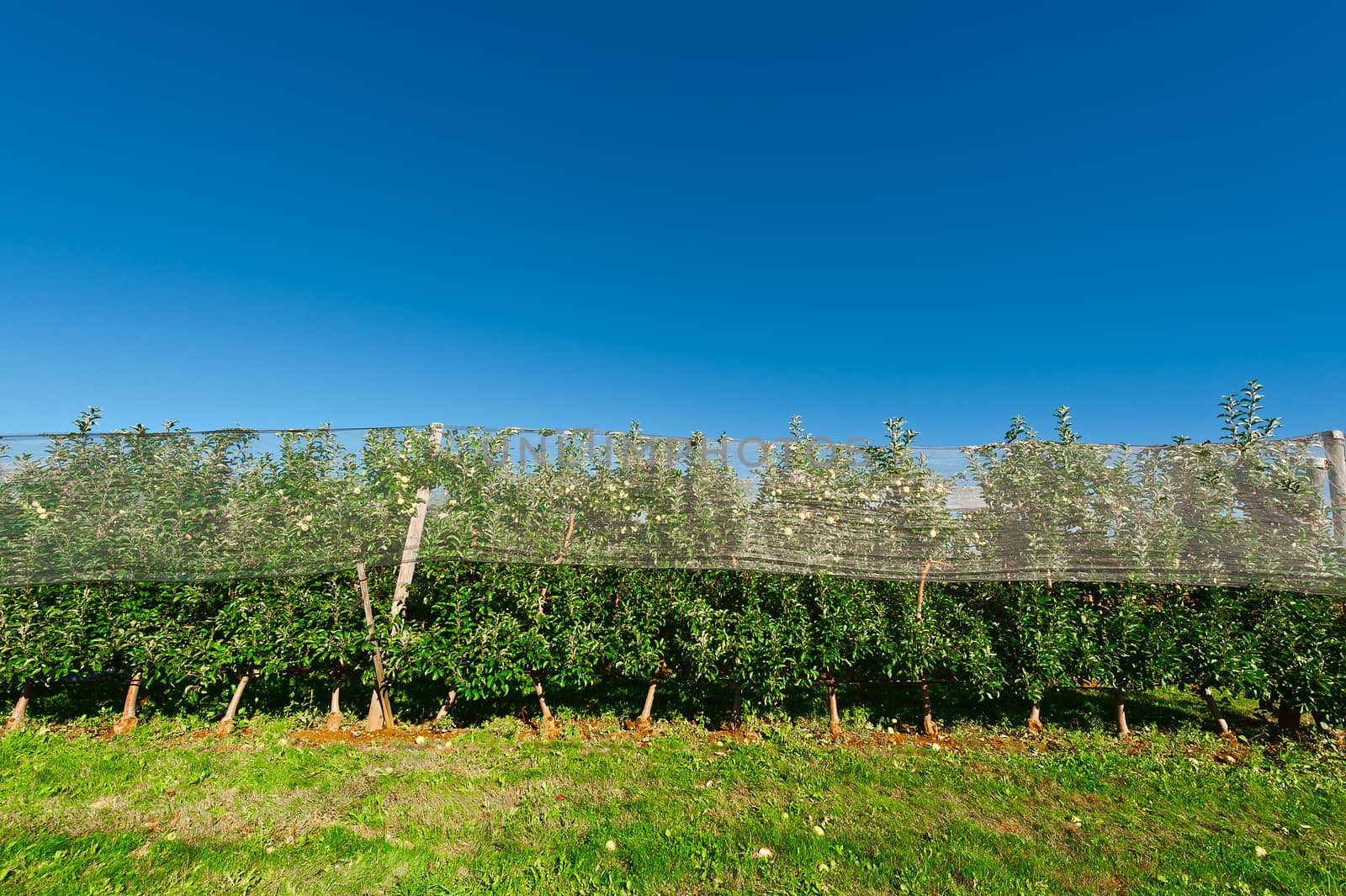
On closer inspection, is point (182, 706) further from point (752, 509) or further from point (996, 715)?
point (996, 715)

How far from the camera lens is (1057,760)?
159 inches

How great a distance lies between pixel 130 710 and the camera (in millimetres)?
4320

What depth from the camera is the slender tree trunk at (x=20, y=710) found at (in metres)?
4.21

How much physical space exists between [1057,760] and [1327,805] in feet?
4.30

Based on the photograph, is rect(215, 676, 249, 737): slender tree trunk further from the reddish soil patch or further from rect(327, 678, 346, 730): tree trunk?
rect(327, 678, 346, 730): tree trunk

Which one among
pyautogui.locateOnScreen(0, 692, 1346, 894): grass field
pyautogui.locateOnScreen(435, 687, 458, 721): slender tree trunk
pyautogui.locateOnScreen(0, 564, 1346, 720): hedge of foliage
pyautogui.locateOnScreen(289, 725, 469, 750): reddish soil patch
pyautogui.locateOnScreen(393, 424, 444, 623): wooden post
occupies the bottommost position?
pyautogui.locateOnScreen(289, 725, 469, 750): reddish soil patch

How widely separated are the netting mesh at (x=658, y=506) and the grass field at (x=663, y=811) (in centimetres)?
124

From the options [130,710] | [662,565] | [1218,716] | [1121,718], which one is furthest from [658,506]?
[1218,716]

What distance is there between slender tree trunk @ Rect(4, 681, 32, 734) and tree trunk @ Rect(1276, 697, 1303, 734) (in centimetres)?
925

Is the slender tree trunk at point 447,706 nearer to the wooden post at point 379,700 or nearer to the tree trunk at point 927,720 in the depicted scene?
the wooden post at point 379,700

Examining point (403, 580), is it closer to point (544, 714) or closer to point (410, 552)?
point (410, 552)

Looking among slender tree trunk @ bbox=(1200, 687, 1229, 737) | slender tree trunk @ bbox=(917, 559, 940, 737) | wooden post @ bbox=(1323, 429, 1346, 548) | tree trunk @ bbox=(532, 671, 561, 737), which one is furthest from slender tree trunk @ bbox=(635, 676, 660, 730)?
wooden post @ bbox=(1323, 429, 1346, 548)

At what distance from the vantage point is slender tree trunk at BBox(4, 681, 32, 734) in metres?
4.21

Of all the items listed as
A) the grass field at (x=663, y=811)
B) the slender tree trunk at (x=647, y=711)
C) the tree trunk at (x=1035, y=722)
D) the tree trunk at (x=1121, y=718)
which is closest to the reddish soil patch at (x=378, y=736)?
the grass field at (x=663, y=811)
